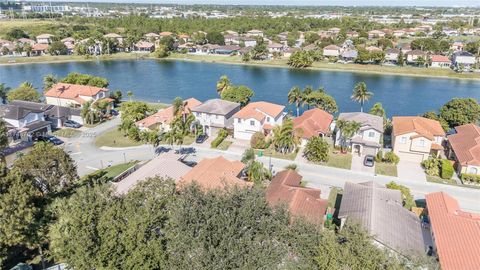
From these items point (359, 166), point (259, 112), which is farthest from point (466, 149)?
point (259, 112)

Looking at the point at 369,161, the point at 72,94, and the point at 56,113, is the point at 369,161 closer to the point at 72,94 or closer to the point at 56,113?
the point at 56,113

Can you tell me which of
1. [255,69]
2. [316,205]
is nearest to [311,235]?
[316,205]

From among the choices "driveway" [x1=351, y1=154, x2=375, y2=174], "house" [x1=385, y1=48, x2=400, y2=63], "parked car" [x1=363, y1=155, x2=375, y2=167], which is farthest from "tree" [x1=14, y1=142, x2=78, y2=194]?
"house" [x1=385, y1=48, x2=400, y2=63]

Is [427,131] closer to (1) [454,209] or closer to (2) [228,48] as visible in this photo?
(1) [454,209]

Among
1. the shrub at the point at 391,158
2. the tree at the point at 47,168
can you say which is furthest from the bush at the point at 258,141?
the tree at the point at 47,168

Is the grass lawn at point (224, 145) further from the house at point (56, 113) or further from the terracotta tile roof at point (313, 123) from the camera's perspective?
the house at point (56, 113)
